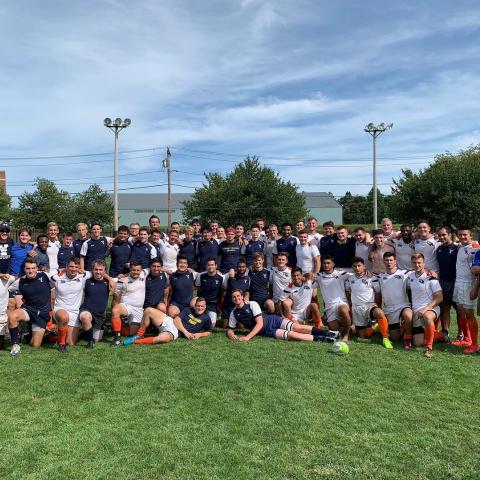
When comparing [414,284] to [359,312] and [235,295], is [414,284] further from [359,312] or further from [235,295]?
[235,295]

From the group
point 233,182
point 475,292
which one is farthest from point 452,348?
point 233,182

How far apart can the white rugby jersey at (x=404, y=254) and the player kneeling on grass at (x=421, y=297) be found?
0.81 metres

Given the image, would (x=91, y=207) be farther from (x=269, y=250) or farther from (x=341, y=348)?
(x=341, y=348)

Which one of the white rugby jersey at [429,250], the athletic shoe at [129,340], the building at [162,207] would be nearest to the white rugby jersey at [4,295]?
the athletic shoe at [129,340]

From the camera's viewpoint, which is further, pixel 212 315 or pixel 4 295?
pixel 212 315

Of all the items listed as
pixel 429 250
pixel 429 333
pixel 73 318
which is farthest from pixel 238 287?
pixel 429 250

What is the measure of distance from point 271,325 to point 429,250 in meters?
2.88

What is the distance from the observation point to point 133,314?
7.47 m

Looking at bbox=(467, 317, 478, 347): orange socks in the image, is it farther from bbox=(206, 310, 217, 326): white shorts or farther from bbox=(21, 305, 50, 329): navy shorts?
bbox=(21, 305, 50, 329): navy shorts

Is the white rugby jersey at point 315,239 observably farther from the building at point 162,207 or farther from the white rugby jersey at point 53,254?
the building at point 162,207

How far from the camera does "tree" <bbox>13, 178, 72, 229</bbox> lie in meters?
32.4

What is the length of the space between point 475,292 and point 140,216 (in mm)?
72126

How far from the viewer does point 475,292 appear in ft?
21.4

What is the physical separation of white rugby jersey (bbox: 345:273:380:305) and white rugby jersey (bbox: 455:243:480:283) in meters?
1.23
